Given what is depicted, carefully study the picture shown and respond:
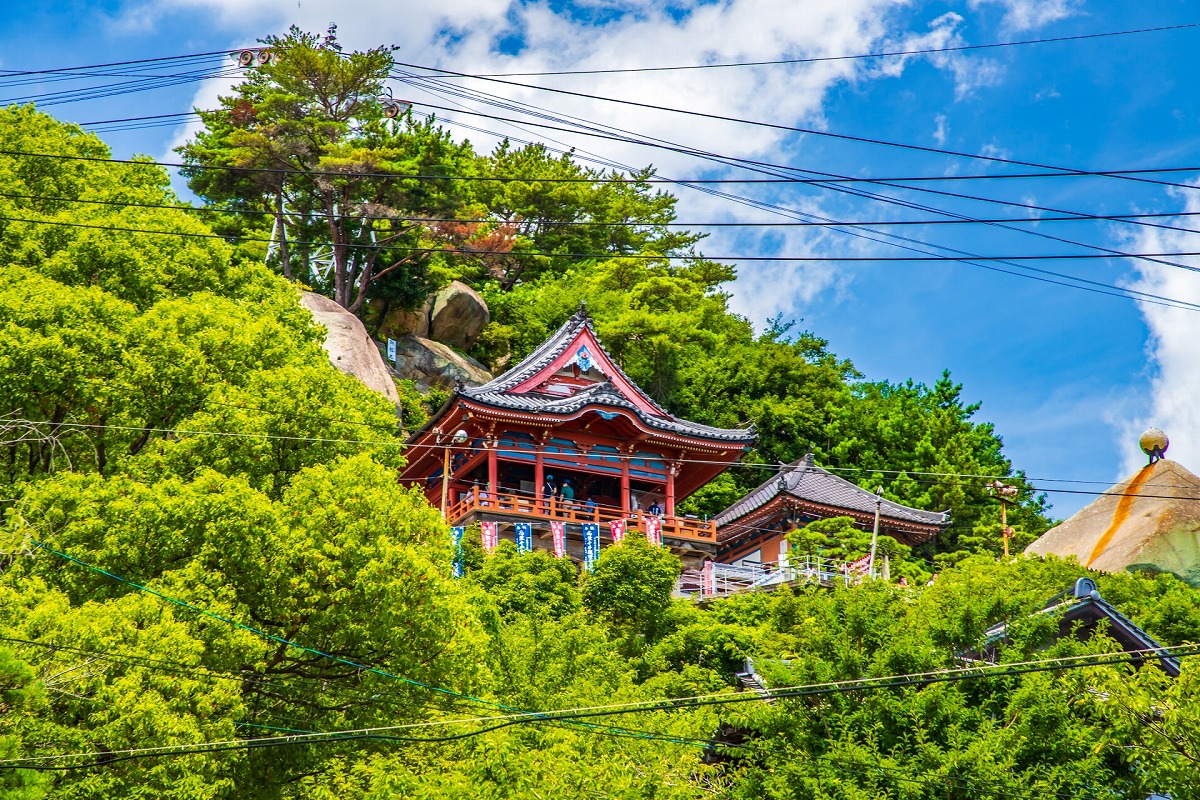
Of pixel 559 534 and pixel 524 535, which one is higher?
pixel 559 534

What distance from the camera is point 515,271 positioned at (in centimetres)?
4884

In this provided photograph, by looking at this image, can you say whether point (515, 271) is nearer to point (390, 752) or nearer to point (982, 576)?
point (982, 576)

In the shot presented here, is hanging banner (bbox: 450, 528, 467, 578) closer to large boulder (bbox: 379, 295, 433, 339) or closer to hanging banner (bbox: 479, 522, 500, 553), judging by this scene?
hanging banner (bbox: 479, 522, 500, 553)

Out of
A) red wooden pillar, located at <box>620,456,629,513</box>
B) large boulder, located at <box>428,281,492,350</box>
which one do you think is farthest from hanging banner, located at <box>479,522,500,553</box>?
large boulder, located at <box>428,281,492,350</box>

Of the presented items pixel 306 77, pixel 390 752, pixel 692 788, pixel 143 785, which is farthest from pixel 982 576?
pixel 306 77

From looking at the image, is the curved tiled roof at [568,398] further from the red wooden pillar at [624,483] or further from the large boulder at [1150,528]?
the large boulder at [1150,528]

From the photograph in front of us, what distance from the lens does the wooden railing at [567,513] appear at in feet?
98.8

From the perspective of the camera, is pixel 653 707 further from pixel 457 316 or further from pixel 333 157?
pixel 457 316

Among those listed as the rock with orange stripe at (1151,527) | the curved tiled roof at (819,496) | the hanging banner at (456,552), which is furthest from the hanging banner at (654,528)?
the rock with orange stripe at (1151,527)

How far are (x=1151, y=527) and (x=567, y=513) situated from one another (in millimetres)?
13961

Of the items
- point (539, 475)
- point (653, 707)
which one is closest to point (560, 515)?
point (539, 475)

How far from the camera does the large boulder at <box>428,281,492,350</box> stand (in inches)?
1700

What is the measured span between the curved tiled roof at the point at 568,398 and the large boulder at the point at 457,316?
361 inches

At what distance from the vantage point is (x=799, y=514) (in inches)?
1303
